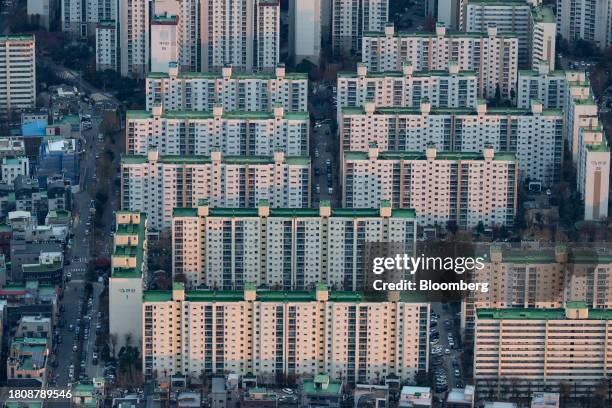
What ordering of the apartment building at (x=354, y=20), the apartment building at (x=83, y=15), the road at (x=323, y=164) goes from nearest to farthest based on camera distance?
the road at (x=323, y=164)
the apartment building at (x=354, y=20)
the apartment building at (x=83, y=15)

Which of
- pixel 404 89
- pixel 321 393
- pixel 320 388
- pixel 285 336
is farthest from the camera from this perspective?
pixel 404 89

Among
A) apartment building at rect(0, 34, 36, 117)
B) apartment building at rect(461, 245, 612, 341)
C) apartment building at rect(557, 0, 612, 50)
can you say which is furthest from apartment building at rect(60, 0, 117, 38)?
apartment building at rect(461, 245, 612, 341)

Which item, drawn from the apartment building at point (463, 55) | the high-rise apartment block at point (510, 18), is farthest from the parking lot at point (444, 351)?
the high-rise apartment block at point (510, 18)

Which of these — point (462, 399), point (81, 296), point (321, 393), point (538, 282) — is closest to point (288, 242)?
point (81, 296)

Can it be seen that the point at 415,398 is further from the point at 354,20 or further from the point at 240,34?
the point at 354,20

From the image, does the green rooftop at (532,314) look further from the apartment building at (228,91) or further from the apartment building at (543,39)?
the apartment building at (543,39)

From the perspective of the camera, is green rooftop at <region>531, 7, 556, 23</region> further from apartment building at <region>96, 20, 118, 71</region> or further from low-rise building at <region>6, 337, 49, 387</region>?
low-rise building at <region>6, 337, 49, 387</region>
